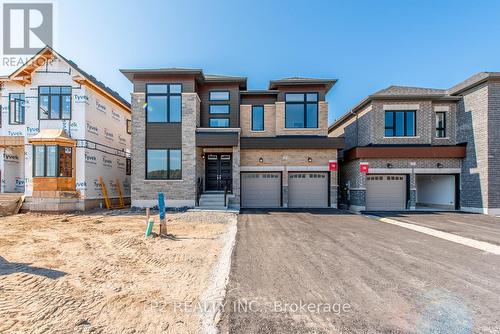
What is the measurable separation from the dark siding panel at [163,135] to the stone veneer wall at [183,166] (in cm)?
27

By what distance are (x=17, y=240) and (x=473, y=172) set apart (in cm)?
2249

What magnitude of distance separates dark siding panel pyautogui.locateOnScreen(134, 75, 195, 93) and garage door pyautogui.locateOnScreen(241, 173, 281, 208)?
6.71 m

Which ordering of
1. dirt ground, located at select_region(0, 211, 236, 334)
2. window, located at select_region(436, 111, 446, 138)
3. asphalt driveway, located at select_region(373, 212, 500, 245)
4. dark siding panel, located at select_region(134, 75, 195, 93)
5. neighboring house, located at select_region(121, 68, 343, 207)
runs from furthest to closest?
window, located at select_region(436, 111, 446, 138) < dark siding panel, located at select_region(134, 75, 195, 93) < neighboring house, located at select_region(121, 68, 343, 207) < asphalt driveway, located at select_region(373, 212, 500, 245) < dirt ground, located at select_region(0, 211, 236, 334)

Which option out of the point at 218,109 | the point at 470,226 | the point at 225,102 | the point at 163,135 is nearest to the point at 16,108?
the point at 163,135

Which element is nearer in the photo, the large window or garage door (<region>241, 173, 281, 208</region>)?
the large window

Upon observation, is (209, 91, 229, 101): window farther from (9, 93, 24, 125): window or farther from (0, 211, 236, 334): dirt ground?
(9, 93, 24, 125): window

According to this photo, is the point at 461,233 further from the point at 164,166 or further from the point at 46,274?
the point at 164,166

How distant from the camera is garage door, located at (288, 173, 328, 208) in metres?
15.9

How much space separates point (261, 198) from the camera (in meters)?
16.0

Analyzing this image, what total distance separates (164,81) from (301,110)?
9.35 metres

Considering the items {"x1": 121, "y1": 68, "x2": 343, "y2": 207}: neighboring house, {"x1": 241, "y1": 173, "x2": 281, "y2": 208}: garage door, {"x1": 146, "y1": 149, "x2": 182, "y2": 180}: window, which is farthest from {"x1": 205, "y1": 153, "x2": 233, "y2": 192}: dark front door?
{"x1": 146, "y1": 149, "x2": 182, "y2": 180}: window

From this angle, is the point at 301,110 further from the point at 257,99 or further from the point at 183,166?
the point at 183,166

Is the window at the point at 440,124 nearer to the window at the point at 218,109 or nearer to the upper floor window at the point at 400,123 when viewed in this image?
the upper floor window at the point at 400,123

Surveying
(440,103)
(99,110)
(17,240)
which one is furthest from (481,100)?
(99,110)
